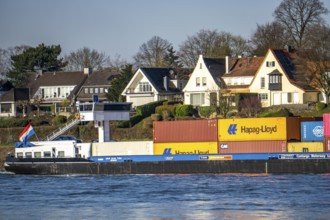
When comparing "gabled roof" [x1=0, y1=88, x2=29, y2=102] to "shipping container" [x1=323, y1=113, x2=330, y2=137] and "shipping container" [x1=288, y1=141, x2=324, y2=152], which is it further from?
"shipping container" [x1=323, y1=113, x2=330, y2=137]

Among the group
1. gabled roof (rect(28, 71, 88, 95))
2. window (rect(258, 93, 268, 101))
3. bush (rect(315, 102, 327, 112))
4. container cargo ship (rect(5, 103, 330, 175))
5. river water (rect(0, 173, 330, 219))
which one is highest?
gabled roof (rect(28, 71, 88, 95))

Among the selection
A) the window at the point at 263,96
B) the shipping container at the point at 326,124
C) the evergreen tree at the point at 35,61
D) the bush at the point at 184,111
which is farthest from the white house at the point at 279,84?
the evergreen tree at the point at 35,61

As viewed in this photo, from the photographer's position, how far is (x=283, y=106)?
8775cm

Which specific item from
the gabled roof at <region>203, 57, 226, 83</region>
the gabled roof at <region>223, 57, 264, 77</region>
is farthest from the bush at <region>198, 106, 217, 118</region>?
the gabled roof at <region>223, 57, 264, 77</region>

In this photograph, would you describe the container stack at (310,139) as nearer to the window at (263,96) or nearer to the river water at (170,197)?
the river water at (170,197)

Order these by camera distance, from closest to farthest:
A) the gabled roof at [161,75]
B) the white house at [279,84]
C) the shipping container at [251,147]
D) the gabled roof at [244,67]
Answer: the shipping container at [251,147] → the white house at [279,84] → the gabled roof at [244,67] → the gabled roof at [161,75]

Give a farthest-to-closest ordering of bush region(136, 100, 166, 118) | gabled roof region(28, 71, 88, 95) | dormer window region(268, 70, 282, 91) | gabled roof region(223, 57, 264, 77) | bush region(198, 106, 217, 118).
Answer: gabled roof region(28, 71, 88, 95) → gabled roof region(223, 57, 264, 77) → bush region(136, 100, 166, 118) → dormer window region(268, 70, 282, 91) → bush region(198, 106, 217, 118)

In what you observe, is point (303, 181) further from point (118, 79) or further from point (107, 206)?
point (118, 79)

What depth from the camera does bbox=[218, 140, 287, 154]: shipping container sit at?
199 ft

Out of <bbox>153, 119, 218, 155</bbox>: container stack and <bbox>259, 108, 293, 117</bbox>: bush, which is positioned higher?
<bbox>259, 108, 293, 117</bbox>: bush

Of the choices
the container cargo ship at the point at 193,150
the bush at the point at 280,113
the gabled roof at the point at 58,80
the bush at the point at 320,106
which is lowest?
the container cargo ship at the point at 193,150

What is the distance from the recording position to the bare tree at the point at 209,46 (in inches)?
4931

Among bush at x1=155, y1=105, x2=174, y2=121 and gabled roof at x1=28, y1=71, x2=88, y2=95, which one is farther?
gabled roof at x1=28, y1=71, x2=88, y2=95

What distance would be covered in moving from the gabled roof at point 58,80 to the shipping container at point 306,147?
2403 inches
